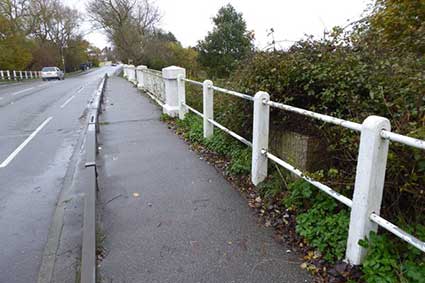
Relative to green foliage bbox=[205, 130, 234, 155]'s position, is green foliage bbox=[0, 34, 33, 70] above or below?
above

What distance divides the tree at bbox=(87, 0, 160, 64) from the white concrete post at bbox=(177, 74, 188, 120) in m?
36.1

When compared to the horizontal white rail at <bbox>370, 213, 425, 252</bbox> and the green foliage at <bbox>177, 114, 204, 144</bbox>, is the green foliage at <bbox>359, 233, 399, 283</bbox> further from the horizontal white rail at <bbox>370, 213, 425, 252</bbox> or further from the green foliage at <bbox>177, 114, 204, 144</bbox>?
the green foliage at <bbox>177, 114, 204, 144</bbox>

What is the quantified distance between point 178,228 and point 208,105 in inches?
122

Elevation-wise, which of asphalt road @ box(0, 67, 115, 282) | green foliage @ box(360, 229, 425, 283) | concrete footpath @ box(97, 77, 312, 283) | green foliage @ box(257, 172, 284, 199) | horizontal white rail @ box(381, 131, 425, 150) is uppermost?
horizontal white rail @ box(381, 131, 425, 150)

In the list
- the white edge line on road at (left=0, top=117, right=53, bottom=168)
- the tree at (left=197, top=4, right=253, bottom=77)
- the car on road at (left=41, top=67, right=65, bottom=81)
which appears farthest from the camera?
the car on road at (left=41, top=67, right=65, bottom=81)

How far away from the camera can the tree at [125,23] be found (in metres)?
43.3

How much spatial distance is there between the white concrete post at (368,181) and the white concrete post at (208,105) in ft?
12.8

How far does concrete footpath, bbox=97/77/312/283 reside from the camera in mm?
2863

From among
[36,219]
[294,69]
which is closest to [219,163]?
[294,69]

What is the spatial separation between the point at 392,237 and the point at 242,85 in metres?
2.93

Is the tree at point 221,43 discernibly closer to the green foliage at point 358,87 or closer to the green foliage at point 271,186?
the green foliage at point 358,87

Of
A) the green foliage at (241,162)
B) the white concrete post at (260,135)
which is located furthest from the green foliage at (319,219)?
the green foliage at (241,162)

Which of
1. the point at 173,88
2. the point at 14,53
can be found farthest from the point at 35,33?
the point at 173,88

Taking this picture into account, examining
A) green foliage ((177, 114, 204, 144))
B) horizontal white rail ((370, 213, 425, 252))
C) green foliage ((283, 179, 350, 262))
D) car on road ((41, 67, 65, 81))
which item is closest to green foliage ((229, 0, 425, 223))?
green foliage ((283, 179, 350, 262))
